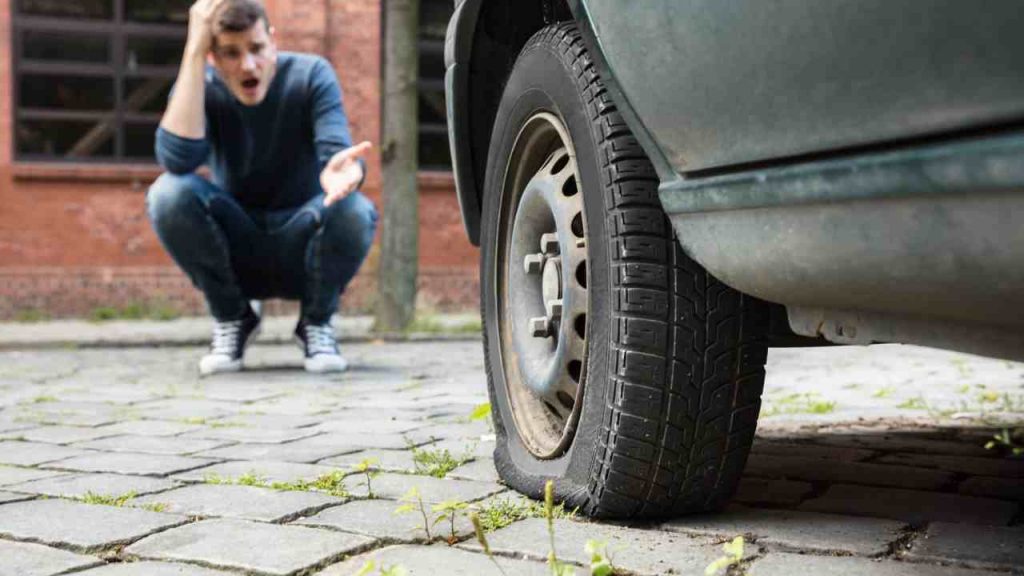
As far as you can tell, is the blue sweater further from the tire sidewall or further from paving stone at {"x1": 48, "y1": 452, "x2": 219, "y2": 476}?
the tire sidewall

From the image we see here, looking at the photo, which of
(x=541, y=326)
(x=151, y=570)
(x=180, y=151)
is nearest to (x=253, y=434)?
(x=541, y=326)

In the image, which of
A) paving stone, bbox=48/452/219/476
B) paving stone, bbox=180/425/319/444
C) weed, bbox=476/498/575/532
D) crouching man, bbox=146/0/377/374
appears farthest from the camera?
crouching man, bbox=146/0/377/374

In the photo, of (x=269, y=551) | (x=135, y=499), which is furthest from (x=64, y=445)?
(x=269, y=551)

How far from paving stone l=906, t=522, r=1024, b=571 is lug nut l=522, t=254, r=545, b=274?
2.83 ft

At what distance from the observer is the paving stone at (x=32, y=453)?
3240 millimetres

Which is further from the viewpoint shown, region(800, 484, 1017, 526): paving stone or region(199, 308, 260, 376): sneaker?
region(199, 308, 260, 376): sneaker

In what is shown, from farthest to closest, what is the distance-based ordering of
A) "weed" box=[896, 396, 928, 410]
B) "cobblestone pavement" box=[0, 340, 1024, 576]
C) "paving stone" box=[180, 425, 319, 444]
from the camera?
"weed" box=[896, 396, 928, 410] → "paving stone" box=[180, 425, 319, 444] → "cobblestone pavement" box=[0, 340, 1024, 576]

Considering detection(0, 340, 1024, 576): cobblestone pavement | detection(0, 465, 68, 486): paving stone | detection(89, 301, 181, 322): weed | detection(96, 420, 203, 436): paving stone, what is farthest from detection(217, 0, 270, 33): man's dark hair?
detection(89, 301, 181, 322): weed

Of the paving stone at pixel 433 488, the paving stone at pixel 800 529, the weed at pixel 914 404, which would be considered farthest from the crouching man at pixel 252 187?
the paving stone at pixel 800 529

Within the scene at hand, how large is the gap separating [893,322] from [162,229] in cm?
457

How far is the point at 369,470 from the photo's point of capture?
116 inches

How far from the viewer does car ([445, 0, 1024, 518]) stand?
143cm

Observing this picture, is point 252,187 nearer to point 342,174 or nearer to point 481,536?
point 342,174

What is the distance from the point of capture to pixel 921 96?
4.74ft
